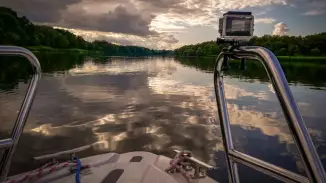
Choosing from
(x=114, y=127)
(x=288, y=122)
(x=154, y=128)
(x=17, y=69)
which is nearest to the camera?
(x=288, y=122)

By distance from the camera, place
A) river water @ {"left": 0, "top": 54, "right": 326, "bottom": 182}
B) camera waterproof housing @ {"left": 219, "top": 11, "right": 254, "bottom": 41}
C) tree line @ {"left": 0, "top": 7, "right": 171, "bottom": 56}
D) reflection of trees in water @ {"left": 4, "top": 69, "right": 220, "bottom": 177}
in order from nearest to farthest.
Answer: camera waterproof housing @ {"left": 219, "top": 11, "right": 254, "bottom": 41} → river water @ {"left": 0, "top": 54, "right": 326, "bottom": 182} → reflection of trees in water @ {"left": 4, "top": 69, "right": 220, "bottom": 177} → tree line @ {"left": 0, "top": 7, "right": 171, "bottom": 56}

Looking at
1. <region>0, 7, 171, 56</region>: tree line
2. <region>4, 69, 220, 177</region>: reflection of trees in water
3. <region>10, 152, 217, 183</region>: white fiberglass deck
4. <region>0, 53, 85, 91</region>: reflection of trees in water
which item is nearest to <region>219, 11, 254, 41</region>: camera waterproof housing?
<region>0, 53, 85, 91</region>: reflection of trees in water

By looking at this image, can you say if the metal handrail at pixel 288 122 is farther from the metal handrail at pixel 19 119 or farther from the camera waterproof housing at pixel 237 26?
the metal handrail at pixel 19 119

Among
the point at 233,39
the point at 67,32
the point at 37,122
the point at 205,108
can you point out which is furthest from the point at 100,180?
the point at 67,32

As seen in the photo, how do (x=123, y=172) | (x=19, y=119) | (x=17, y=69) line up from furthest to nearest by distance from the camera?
(x=17, y=69), (x=123, y=172), (x=19, y=119)

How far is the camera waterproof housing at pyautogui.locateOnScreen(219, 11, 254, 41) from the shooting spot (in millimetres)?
1600

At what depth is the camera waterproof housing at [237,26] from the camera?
63.0 inches

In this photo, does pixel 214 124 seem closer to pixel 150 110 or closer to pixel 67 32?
pixel 150 110

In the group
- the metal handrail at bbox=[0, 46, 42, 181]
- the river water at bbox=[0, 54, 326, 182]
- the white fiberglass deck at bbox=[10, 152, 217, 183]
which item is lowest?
the river water at bbox=[0, 54, 326, 182]

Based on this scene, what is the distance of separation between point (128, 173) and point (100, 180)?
0.41 meters

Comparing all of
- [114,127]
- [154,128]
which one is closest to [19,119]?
[114,127]

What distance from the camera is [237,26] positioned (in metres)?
1.62

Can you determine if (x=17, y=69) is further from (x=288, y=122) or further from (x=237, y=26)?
(x=288, y=122)

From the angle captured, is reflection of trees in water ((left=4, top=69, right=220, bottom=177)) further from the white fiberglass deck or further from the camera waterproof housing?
the camera waterproof housing
